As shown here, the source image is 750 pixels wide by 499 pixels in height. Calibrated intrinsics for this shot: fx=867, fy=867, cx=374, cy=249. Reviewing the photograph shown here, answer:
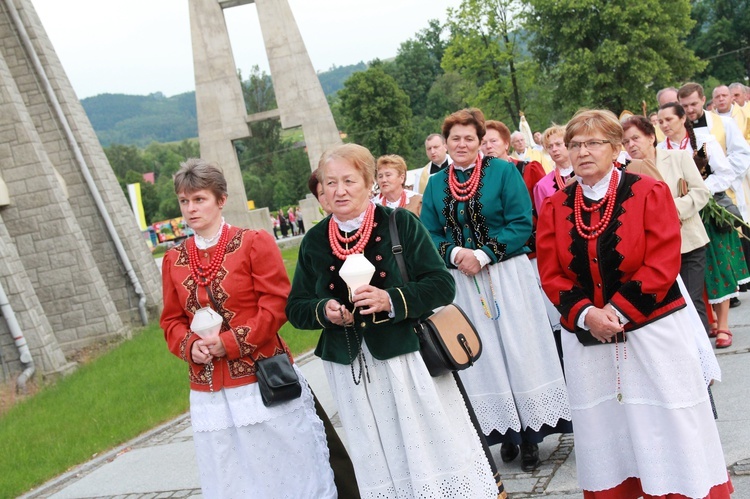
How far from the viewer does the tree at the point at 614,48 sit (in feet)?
148

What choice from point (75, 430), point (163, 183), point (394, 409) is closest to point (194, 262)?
point (394, 409)

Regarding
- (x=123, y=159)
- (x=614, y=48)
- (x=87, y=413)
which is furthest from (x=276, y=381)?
(x=123, y=159)

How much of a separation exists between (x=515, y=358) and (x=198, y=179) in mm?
2464

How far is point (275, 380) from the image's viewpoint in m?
4.86

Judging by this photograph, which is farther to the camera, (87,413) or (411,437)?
(87,413)

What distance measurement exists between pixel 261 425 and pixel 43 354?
968 cm

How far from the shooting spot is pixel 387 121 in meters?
68.3

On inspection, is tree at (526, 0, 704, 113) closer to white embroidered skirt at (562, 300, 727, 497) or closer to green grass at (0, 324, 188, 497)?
green grass at (0, 324, 188, 497)

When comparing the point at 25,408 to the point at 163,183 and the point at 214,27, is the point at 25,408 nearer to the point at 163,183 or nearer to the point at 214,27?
the point at 214,27

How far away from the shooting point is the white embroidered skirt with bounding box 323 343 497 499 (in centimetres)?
429

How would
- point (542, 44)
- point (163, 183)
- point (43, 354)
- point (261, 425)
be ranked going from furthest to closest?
point (163, 183), point (542, 44), point (43, 354), point (261, 425)

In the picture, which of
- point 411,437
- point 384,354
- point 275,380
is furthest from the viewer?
point 275,380

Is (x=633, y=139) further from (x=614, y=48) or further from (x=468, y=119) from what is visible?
(x=614, y=48)

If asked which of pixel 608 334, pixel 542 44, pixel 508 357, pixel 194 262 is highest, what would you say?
pixel 542 44
